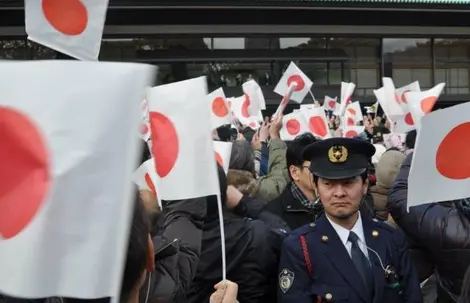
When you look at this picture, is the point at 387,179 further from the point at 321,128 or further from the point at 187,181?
the point at 321,128

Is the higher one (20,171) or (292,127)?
(20,171)

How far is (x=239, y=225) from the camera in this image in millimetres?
2094

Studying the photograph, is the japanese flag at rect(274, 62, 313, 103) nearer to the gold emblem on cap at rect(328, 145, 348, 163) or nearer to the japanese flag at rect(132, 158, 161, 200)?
the japanese flag at rect(132, 158, 161, 200)

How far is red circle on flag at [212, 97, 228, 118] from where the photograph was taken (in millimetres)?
6145

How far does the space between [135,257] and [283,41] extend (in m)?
23.1

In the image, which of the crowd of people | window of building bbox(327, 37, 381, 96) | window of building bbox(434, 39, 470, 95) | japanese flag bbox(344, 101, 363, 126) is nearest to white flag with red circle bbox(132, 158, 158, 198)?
the crowd of people

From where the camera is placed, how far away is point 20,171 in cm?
104

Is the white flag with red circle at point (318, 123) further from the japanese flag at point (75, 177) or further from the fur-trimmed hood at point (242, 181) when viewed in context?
the japanese flag at point (75, 177)

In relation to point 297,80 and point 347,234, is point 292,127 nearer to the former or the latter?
point 297,80

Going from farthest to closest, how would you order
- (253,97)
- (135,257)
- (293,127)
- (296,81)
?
(253,97), (296,81), (293,127), (135,257)

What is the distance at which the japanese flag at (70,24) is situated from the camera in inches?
102

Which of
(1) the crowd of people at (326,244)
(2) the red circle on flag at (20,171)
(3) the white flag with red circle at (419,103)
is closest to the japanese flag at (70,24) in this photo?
(1) the crowd of people at (326,244)

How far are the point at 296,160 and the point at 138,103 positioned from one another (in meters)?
1.73

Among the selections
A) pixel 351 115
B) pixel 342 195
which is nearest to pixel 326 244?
pixel 342 195
